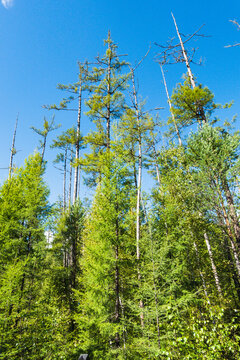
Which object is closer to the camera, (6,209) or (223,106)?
(6,209)

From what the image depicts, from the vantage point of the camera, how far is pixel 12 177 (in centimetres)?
1041

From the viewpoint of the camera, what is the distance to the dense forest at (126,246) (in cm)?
694

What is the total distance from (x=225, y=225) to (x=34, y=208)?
916cm

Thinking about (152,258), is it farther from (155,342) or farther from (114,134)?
(114,134)

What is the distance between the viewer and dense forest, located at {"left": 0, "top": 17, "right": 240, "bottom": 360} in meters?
6.94

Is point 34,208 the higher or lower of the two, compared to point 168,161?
lower

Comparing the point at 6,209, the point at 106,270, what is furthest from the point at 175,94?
the point at 6,209

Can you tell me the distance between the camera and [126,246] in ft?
29.6

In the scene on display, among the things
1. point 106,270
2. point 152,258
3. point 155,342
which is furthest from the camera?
point 106,270

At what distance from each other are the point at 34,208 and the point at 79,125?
9.30 metres

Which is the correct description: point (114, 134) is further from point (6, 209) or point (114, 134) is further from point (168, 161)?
point (6, 209)

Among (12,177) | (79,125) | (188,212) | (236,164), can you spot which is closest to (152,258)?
(188,212)

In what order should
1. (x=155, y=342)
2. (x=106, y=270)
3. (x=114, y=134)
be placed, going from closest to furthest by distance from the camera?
(x=155, y=342) < (x=106, y=270) < (x=114, y=134)

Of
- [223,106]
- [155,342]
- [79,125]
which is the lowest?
[155,342]
